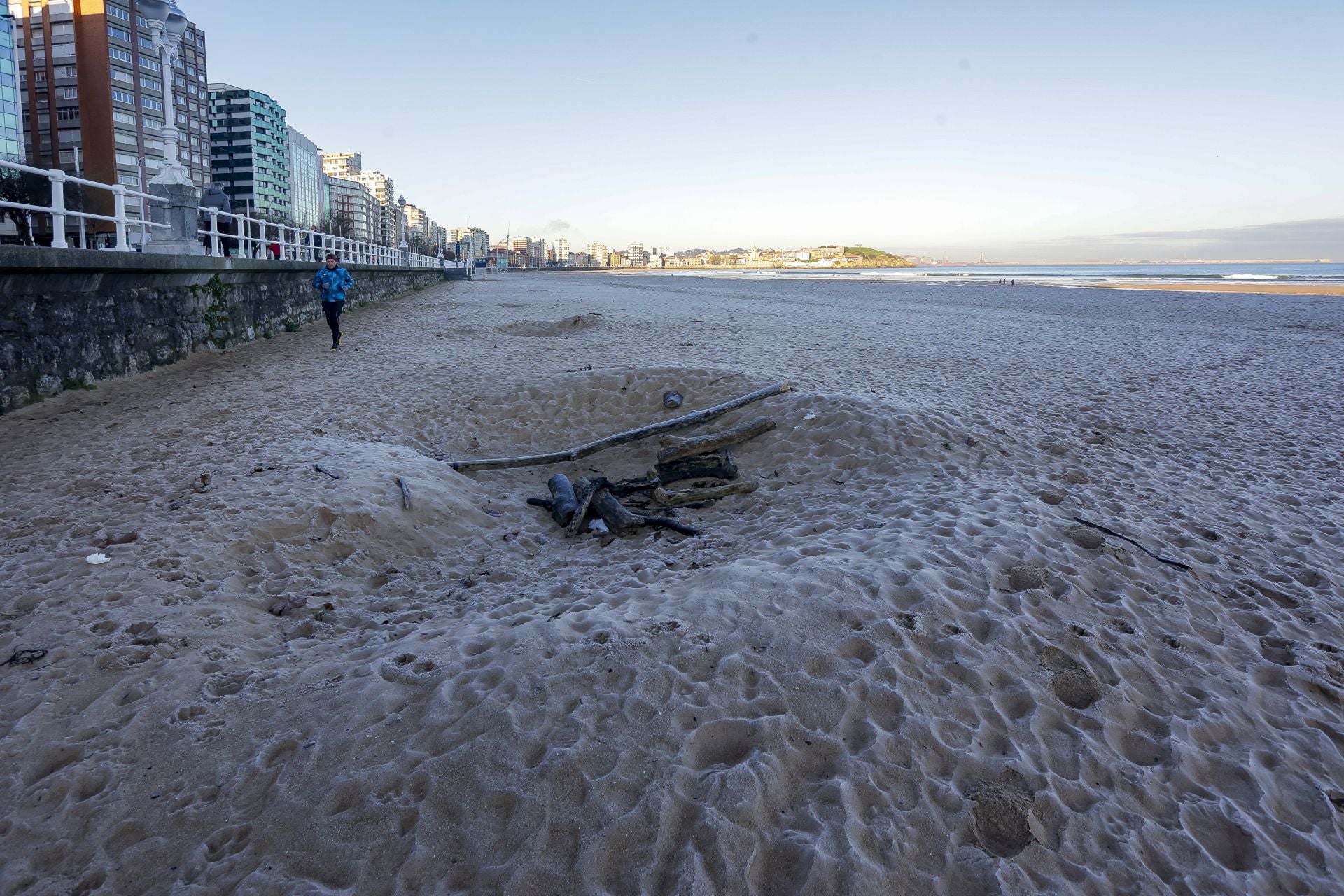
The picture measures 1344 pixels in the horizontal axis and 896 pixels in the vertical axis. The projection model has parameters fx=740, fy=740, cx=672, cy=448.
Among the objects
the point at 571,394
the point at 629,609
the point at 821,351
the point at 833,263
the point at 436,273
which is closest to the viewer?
the point at 629,609

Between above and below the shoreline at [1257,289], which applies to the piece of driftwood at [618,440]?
below

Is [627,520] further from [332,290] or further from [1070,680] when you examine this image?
[332,290]

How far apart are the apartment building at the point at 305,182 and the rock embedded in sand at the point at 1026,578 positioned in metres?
128

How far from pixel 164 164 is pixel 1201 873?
46.4ft

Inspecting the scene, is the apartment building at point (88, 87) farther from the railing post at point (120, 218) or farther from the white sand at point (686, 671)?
the white sand at point (686, 671)

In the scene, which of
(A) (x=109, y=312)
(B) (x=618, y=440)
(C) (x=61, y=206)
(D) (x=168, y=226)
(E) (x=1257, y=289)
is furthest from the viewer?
(E) (x=1257, y=289)

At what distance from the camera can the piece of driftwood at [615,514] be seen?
18.6 ft

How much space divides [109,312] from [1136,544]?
10.8 meters

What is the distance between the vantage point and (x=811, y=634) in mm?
3535

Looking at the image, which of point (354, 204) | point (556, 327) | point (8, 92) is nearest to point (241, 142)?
point (354, 204)

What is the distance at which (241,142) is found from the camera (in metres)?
101

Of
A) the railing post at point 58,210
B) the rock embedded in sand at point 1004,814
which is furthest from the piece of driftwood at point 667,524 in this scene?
the railing post at point 58,210

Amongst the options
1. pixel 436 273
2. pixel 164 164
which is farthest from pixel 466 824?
pixel 436 273

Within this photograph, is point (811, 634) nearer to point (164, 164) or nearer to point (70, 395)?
point (70, 395)
